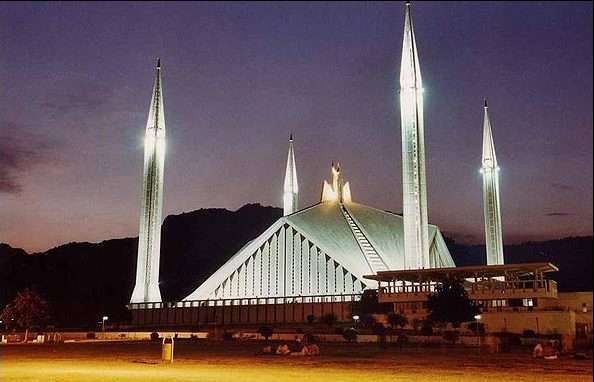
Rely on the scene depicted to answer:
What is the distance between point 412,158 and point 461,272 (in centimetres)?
661

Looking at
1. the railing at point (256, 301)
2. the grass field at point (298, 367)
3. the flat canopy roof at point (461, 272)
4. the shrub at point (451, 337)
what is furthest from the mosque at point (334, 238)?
the grass field at point (298, 367)

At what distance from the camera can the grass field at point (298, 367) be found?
11516 mm

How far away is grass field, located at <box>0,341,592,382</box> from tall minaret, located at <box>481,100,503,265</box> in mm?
25861

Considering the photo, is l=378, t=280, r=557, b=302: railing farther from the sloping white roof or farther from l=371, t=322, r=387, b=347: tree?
l=371, t=322, r=387, b=347: tree

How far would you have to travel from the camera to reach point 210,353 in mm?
18156

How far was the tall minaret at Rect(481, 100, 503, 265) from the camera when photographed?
42.8 meters

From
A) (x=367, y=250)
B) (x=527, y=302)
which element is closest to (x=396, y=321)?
(x=527, y=302)

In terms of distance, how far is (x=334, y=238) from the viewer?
3788 cm

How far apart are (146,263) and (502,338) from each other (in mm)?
24859

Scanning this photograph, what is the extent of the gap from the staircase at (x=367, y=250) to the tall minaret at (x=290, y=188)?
9273 mm

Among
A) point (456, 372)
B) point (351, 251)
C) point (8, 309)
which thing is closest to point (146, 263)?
point (8, 309)

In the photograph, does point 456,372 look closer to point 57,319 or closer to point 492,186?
point 492,186

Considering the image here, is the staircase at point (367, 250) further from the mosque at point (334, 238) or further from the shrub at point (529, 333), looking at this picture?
the shrub at point (529, 333)

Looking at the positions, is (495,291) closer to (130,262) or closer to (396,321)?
(396,321)
